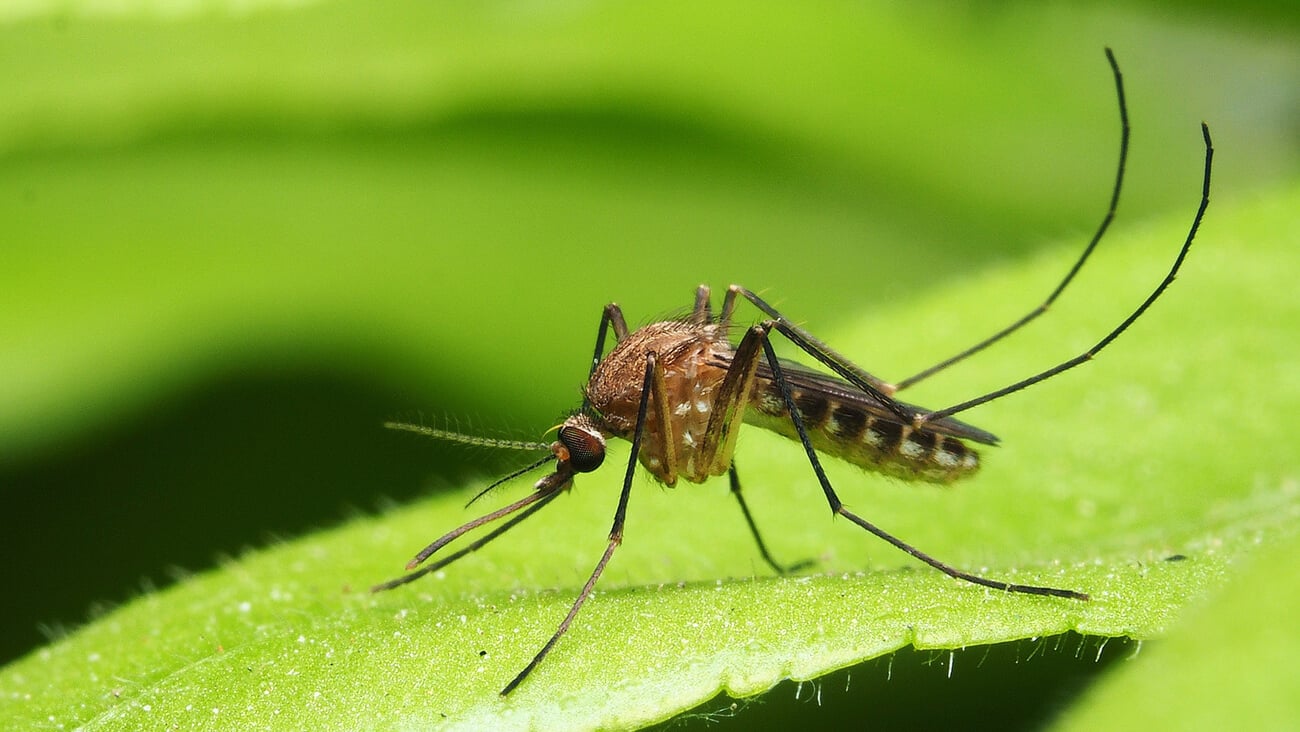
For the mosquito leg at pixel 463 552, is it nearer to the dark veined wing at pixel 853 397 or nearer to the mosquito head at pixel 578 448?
the mosquito head at pixel 578 448

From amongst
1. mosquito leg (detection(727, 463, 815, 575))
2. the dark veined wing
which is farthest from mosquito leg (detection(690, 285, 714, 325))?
mosquito leg (detection(727, 463, 815, 575))

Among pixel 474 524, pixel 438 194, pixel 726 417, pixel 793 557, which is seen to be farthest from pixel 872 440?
pixel 438 194

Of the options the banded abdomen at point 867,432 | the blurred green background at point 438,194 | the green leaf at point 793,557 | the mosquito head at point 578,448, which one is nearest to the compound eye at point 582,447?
the mosquito head at point 578,448

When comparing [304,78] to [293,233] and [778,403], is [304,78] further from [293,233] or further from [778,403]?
[778,403]

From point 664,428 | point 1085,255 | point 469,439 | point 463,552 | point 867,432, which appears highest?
point 1085,255

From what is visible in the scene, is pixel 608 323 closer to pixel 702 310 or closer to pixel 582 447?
pixel 702 310

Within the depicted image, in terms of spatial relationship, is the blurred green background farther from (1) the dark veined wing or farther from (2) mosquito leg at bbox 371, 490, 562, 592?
(1) the dark veined wing
